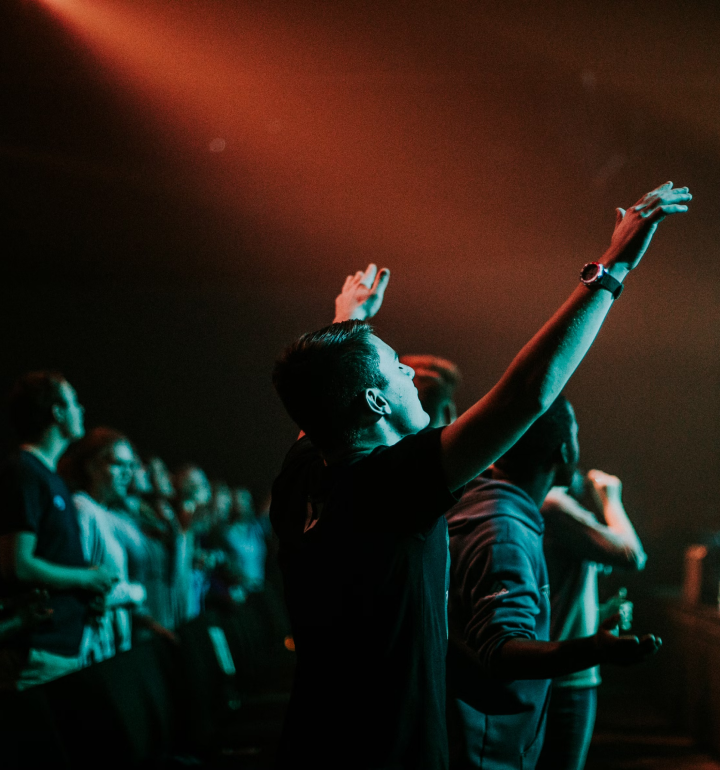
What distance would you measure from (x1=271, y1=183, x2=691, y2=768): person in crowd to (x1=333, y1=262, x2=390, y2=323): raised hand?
0.53m

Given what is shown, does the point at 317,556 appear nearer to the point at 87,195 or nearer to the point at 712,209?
the point at 712,209

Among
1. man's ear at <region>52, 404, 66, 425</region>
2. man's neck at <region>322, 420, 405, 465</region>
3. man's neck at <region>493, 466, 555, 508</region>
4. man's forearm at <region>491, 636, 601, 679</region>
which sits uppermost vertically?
man's neck at <region>322, 420, 405, 465</region>

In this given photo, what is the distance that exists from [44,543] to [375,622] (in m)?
1.68

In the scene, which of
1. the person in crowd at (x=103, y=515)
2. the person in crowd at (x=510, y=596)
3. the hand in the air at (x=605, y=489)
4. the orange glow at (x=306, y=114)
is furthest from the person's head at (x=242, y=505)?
the person in crowd at (x=510, y=596)

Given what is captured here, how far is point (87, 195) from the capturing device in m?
5.70

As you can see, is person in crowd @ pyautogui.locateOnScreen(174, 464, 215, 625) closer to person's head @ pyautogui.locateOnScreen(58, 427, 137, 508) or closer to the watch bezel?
person's head @ pyautogui.locateOnScreen(58, 427, 137, 508)

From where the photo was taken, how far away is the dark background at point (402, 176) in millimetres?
3396

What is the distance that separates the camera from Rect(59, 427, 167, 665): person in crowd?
2826 mm

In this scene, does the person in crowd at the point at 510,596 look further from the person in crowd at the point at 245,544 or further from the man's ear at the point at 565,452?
the person in crowd at the point at 245,544

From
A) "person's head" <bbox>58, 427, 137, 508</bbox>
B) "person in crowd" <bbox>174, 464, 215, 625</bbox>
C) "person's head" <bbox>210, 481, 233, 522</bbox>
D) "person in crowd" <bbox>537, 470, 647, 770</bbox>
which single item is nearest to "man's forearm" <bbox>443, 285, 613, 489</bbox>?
"person in crowd" <bbox>537, 470, 647, 770</bbox>

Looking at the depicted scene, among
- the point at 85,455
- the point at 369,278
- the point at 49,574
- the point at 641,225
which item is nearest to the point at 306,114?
the point at 85,455

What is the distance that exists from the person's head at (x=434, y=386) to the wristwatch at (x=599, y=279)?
2.75 ft

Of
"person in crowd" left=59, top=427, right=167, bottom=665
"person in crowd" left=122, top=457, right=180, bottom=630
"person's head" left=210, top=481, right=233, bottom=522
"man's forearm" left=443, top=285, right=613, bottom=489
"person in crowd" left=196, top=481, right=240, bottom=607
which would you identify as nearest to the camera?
"man's forearm" left=443, top=285, right=613, bottom=489

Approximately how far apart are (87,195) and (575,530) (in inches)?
197
